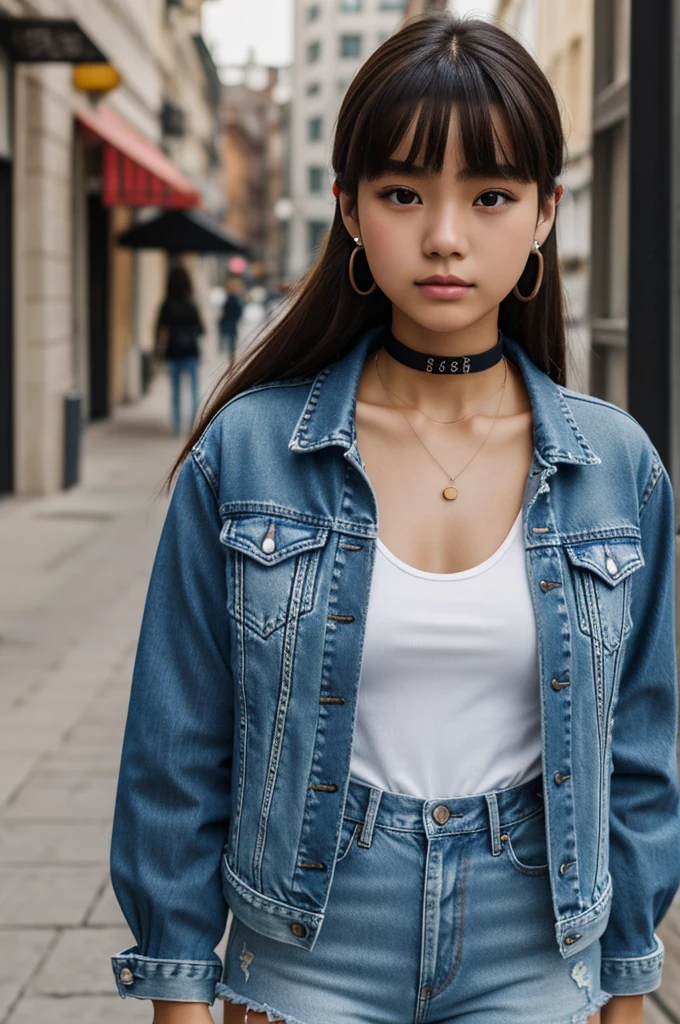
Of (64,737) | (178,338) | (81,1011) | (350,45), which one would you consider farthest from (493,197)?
(350,45)

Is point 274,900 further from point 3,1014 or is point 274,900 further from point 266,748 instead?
point 3,1014

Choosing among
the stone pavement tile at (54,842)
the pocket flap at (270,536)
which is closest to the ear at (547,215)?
the pocket flap at (270,536)

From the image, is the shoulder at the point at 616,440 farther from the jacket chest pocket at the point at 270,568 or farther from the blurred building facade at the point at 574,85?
the blurred building facade at the point at 574,85

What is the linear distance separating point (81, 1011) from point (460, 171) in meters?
2.49

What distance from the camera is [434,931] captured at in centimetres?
167

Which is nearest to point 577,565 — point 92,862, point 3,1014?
point 3,1014

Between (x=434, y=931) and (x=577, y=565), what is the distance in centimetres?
44

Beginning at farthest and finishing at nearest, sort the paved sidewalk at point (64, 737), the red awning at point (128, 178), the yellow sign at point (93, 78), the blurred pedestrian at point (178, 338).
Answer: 1. the blurred pedestrian at point (178, 338)
2. the red awning at point (128, 178)
3. the yellow sign at point (93, 78)
4. the paved sidewalk at point (64, 737)

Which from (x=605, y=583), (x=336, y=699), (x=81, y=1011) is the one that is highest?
(x=605, y=583)

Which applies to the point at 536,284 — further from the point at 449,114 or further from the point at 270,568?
the point at 270,568

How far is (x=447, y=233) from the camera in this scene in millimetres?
1595

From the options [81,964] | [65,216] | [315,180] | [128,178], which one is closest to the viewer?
[81,964]

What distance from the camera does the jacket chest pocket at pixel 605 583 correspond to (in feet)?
5.62

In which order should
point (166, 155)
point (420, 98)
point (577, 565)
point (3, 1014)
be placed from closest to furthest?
1. point (420, 98)
2. point (577, 565)
3. point (3, 1014)
4. point (166, 155)
